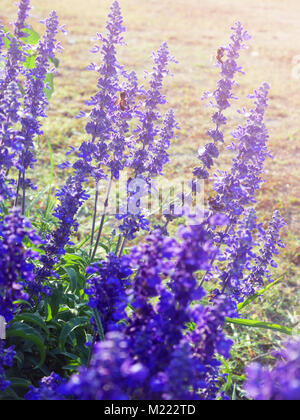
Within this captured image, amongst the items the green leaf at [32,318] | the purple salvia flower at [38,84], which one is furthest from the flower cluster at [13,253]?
the purple salvia flower at [38,84]

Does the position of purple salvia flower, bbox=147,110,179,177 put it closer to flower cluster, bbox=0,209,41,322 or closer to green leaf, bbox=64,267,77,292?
green leaf, bbox=64,267,77,292

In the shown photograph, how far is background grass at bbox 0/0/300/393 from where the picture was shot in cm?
735

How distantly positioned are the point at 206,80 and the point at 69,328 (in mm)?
14050

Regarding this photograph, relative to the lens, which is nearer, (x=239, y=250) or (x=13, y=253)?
(x=13, y=253)

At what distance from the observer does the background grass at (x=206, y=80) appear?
7352mm

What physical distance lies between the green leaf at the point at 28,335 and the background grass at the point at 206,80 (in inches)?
87.2

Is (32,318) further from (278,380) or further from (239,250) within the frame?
(278,380)

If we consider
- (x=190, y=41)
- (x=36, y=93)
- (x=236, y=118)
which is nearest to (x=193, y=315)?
(x=36, y=93)

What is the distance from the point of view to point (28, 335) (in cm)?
335

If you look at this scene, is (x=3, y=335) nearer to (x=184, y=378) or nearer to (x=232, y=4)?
(x=184, y=378)

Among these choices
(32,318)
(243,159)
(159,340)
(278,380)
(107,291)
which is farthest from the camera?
(243,159)

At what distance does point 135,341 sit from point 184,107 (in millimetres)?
11907

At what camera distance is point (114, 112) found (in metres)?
4.72

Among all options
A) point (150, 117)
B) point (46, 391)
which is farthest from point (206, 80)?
point (46, 391)
